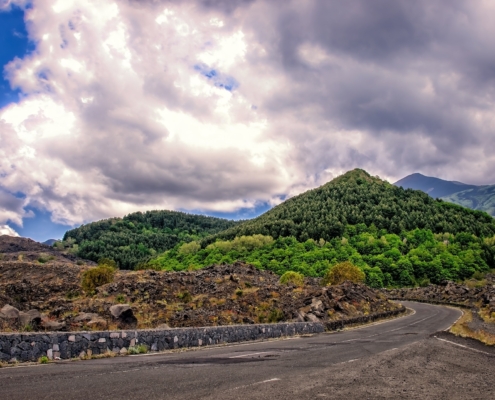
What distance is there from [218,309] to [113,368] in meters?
20.4

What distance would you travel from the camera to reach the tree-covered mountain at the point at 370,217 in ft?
527

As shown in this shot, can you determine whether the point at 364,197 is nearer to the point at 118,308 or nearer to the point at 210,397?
the point at 118,308

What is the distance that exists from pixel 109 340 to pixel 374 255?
5184 inches

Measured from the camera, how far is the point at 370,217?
169625mm

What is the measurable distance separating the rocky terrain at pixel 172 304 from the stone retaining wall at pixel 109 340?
193 inches

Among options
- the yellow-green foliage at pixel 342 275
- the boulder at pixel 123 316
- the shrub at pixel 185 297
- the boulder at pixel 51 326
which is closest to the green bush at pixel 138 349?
the boulder at pixel 51 326

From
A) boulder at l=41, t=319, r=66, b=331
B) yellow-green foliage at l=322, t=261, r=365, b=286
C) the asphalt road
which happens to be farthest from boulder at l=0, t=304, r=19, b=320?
yellow-green foliage at l=322, t=261, r=365, b=286

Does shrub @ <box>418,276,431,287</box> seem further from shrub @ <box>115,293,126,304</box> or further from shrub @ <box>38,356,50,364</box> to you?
shrub @ <box>38,356,50,364</box>

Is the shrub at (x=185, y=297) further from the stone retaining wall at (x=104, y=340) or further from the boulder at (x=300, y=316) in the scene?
the stone retaining wall at (x=104, y=340)

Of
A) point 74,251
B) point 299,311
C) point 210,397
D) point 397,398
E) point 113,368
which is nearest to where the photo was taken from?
point 210,397

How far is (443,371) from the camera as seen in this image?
1162cm

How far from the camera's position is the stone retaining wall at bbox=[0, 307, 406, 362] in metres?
11.5

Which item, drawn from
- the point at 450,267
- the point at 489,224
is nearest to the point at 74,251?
the point at 450,267

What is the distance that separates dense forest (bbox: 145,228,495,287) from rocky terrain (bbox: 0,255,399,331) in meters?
66.7
